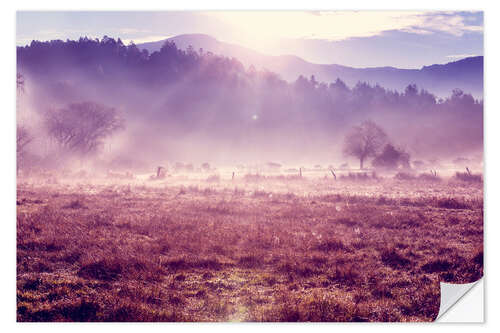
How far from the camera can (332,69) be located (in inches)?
287

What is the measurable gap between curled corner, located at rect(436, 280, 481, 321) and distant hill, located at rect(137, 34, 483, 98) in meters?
3.76

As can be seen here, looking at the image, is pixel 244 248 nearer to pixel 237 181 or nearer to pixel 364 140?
pixel 237 181

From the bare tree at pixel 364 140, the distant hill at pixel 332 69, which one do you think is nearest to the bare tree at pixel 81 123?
the distant hill at pixel 332 69

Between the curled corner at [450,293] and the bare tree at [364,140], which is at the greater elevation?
the bare tree at [364,140]

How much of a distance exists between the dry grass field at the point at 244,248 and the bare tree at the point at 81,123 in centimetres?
91

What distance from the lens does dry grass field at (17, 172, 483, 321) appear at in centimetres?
549

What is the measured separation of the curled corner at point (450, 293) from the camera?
19.1 ft

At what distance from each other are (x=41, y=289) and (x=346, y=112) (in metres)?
6.69

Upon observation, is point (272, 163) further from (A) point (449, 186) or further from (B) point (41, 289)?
(B) point (41, 289)

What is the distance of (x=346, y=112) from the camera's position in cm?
743

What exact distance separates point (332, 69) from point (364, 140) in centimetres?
168

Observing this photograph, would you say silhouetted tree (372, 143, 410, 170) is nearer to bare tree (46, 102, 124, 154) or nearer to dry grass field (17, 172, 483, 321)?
dry grass field (17, 172, 483, 321)

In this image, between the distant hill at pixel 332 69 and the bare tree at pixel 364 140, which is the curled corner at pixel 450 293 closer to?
the bare tree at pixel 364 140

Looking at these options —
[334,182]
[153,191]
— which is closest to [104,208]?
[153,191]
